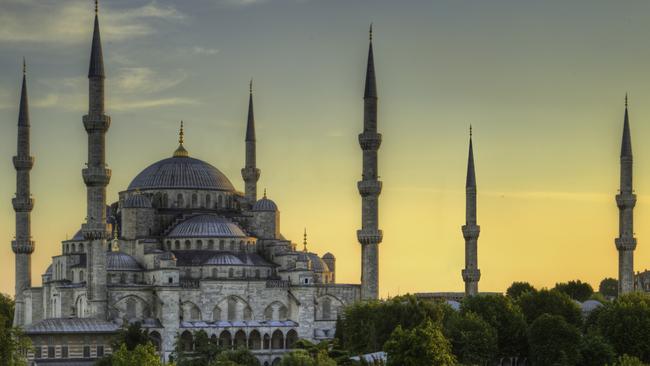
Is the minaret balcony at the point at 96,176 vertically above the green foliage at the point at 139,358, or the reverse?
the minaret balcony at the point at 96,176

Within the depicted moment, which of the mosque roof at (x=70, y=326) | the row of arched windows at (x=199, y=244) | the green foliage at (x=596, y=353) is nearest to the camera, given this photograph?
the green foliage at (x=596, y=353)

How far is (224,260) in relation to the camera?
64500 mm

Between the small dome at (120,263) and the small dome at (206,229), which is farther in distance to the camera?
the small dome at (206,229)

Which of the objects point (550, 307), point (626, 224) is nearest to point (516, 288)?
point (626, 224)

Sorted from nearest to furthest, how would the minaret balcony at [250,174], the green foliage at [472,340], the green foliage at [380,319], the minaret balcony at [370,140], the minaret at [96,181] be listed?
the green foliage at [472,340] < the green foliage at [380,319] < the minaret at [96,181] < the minaret balcony at [370,140] < the minaret balcony at [250,174]

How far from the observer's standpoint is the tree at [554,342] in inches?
1986

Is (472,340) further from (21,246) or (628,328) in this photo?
(21,246)

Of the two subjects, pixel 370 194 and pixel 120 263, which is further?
pixel 370 194

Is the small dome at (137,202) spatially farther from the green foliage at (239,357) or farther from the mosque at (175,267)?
the green foliage at (239,357)

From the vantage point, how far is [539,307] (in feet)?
192

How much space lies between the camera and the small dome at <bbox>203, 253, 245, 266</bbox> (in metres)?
64.2

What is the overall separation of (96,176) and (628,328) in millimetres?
23871

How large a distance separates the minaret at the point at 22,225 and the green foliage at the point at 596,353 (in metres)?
29.7

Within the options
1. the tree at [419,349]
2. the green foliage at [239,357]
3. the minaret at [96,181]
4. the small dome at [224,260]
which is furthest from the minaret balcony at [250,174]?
the tree at [419,349]
